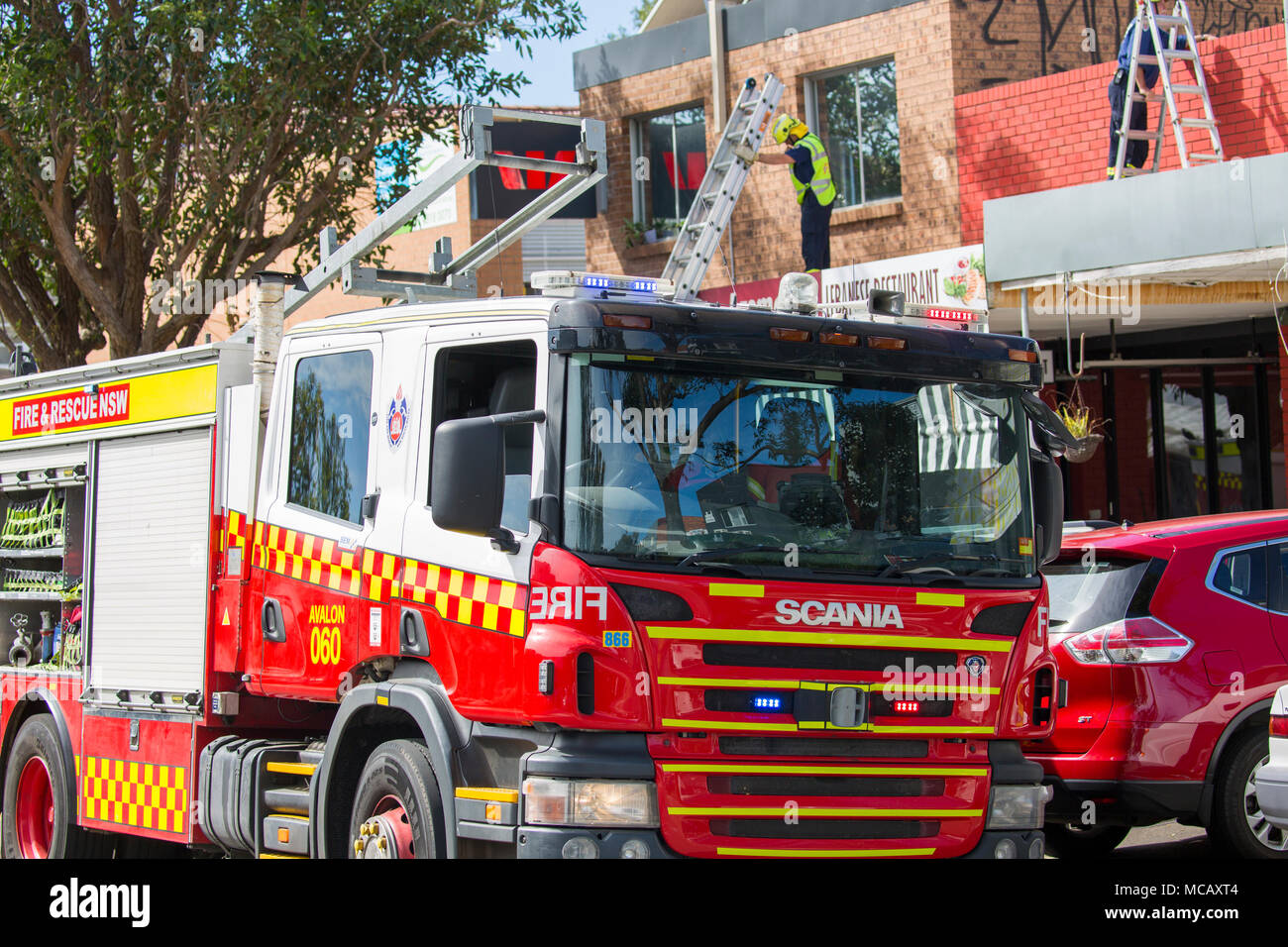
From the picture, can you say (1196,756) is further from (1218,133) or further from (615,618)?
(1218,133)

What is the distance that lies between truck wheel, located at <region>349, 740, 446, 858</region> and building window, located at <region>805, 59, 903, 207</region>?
13170mm

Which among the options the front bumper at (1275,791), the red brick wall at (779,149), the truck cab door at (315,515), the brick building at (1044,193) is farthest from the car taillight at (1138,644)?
the red brick wall at (779,149)

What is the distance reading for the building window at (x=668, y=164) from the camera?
2005 centimetres

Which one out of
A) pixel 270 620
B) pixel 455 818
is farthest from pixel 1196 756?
pixel 270 620

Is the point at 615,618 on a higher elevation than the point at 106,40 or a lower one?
lower

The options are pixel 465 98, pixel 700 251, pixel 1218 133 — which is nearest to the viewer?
pixel 700 251

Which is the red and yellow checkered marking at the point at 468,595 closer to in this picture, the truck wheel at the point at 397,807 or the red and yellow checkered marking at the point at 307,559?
the red and yellow checkered marking at the point at 307,559

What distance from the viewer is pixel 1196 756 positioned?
740 cm

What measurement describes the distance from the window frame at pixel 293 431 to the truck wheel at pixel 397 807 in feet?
3.26

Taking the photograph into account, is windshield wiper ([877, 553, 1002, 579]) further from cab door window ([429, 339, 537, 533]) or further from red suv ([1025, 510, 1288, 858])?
red suv ([1025, 510, 1288, 858])

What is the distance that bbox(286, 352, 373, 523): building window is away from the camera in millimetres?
6590

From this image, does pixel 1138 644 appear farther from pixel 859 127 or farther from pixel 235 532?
pixel 859 127

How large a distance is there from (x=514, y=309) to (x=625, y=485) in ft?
2.77
